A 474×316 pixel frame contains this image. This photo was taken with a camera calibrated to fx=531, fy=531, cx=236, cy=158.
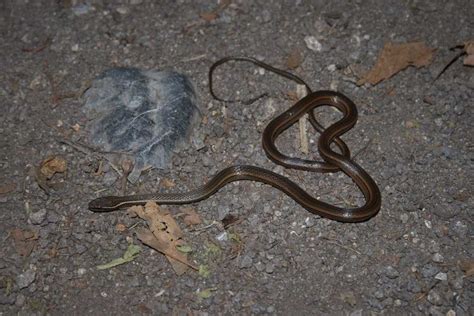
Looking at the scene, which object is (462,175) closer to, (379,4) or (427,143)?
(427,143)

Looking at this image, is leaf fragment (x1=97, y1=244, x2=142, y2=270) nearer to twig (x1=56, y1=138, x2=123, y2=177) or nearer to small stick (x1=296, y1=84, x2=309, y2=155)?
twig (x1=56, y1=138, x2=123, y2=177)

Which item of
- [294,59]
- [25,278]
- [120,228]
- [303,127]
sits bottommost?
[25,278]

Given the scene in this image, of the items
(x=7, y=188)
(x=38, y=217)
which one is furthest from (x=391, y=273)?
(x=7, y=188)

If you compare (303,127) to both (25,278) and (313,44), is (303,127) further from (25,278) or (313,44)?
(25,278)

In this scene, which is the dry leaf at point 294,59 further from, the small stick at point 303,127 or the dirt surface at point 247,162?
the small stick at point 303,127

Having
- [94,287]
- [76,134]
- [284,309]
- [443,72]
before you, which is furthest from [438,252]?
[76,134]

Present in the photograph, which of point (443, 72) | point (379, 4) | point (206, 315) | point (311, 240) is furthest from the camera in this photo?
point (379, 4)

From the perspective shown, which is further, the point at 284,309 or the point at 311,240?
the point at 311,240
